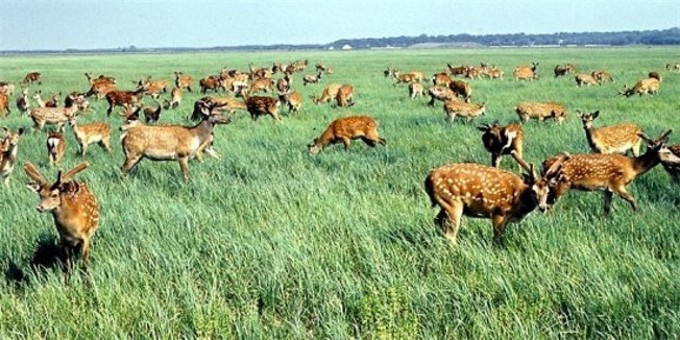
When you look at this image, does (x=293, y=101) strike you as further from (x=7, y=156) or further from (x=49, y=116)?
(x=7, y=156)

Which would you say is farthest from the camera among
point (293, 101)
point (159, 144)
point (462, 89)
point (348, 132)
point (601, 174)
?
point (462, 89)

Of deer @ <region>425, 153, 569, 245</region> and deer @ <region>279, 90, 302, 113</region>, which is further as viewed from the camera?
deer @ <region>279, 90, 302, 113</region>

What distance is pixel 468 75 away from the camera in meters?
38.2

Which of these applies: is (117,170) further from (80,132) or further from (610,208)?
(610,208)

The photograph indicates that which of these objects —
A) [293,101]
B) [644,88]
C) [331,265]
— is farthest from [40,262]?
[644,88]

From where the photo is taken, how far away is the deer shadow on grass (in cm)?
558

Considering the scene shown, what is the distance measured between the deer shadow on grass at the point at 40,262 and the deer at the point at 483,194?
3.51m

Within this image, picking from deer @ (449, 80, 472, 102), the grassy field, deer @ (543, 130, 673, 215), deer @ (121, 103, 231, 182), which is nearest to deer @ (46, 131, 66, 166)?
deer @ (121, 103, 231, 182)

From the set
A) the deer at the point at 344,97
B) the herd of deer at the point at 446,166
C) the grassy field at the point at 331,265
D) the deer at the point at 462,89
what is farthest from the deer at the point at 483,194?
the deer at the point at 462,89

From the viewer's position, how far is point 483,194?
21.0 feet

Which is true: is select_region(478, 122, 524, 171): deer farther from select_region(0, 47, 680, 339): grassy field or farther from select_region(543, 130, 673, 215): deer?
select_region(543, 130, 673, 215): deer

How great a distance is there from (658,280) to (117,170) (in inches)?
321

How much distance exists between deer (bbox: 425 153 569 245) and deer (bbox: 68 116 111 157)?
27.9ft

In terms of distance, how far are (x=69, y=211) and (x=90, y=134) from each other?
25.8ft
